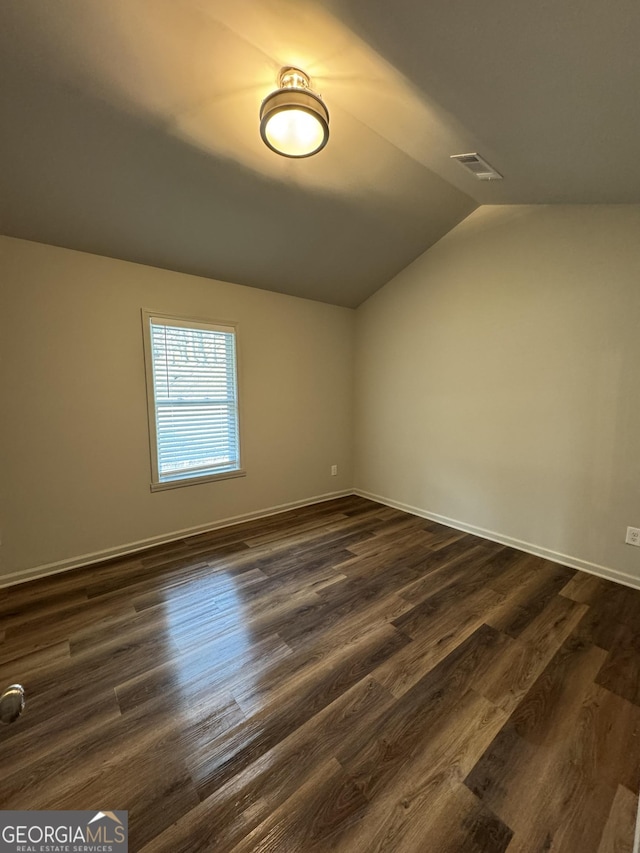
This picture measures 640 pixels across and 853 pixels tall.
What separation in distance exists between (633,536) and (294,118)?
3273 millimetres

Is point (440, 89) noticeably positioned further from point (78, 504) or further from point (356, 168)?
point (78, 504)

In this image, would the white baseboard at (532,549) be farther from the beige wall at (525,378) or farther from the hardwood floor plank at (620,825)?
the hardwood floor plank at (620,825)

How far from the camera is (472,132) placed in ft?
5.77

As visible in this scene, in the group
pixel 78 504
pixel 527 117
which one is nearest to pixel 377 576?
pixel 78 504

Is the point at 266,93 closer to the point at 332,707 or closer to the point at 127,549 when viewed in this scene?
the point at 332,707

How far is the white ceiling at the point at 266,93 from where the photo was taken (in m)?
1.24

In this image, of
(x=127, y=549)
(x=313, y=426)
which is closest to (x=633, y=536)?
(x=313, y=426)

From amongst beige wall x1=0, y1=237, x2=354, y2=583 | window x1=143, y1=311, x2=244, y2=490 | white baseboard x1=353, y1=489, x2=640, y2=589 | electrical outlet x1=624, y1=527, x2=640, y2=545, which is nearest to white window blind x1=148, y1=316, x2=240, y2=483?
window x1=143, y1=311, x2=244, y2=490

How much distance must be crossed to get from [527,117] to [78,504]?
362 cm

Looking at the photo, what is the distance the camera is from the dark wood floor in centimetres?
108

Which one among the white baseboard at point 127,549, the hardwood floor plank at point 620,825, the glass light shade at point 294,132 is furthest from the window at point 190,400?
the hardwood floor plank at point 620,825

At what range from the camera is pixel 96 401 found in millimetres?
2656

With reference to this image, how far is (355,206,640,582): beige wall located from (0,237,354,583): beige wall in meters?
1.47

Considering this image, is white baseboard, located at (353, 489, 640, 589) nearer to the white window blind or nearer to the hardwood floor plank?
the hardwood floor plank
